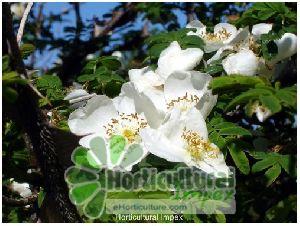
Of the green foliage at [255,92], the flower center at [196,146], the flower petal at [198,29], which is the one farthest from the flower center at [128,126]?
the flower petal at [198,29]

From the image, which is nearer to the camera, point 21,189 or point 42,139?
point 42,139

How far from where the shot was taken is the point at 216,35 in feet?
6.18

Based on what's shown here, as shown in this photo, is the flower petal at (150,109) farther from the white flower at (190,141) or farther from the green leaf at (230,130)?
the green leaf at (230,130)

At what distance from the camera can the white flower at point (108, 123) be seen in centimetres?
146

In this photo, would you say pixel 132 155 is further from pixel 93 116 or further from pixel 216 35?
pixel 216 35

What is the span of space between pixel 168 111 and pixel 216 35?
0.52m

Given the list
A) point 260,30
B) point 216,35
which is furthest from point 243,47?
point 216,35

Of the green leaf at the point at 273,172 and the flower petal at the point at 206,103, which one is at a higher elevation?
the flower petal at the point at 206,103

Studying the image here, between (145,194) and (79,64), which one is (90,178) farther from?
(79,64)

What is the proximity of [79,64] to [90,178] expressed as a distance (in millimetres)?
2242

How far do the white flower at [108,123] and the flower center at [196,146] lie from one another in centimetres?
11

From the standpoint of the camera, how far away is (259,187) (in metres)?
2.45

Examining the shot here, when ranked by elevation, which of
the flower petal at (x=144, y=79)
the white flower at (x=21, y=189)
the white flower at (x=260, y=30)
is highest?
the white flower at (x=260, y=30)

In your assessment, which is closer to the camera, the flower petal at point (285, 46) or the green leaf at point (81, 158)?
the green leaf at point (81, 158)
